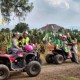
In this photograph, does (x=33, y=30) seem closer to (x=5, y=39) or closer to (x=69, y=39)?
(x=5, y=39)

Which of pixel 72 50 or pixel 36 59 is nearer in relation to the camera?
pixel 36 59

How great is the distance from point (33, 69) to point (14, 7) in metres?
22.0

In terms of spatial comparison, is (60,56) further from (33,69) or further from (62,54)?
(33,69)

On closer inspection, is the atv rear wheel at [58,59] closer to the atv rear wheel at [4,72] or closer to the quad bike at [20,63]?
the quad bike at [20,63]

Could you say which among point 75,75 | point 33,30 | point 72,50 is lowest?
point 75,75

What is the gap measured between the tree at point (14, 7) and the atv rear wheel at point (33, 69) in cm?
2059

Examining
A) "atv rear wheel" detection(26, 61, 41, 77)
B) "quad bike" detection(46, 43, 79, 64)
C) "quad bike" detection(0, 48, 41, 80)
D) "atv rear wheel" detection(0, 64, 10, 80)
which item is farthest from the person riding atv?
"atv rear wheel" detection(0, 64, 10, 80)

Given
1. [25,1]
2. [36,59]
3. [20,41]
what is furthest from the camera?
[25,1]

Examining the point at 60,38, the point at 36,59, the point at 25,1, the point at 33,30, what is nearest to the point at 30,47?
the point at 36,59

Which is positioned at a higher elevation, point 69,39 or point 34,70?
point 69,39

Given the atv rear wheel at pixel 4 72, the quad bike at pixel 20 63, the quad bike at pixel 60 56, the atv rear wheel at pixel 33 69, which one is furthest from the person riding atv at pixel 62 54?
the atv rear wheel at pixel 4 72

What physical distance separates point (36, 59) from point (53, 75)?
1.36 m

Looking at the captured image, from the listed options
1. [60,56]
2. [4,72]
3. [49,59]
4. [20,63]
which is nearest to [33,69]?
[20,63]

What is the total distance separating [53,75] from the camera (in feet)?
43.6
